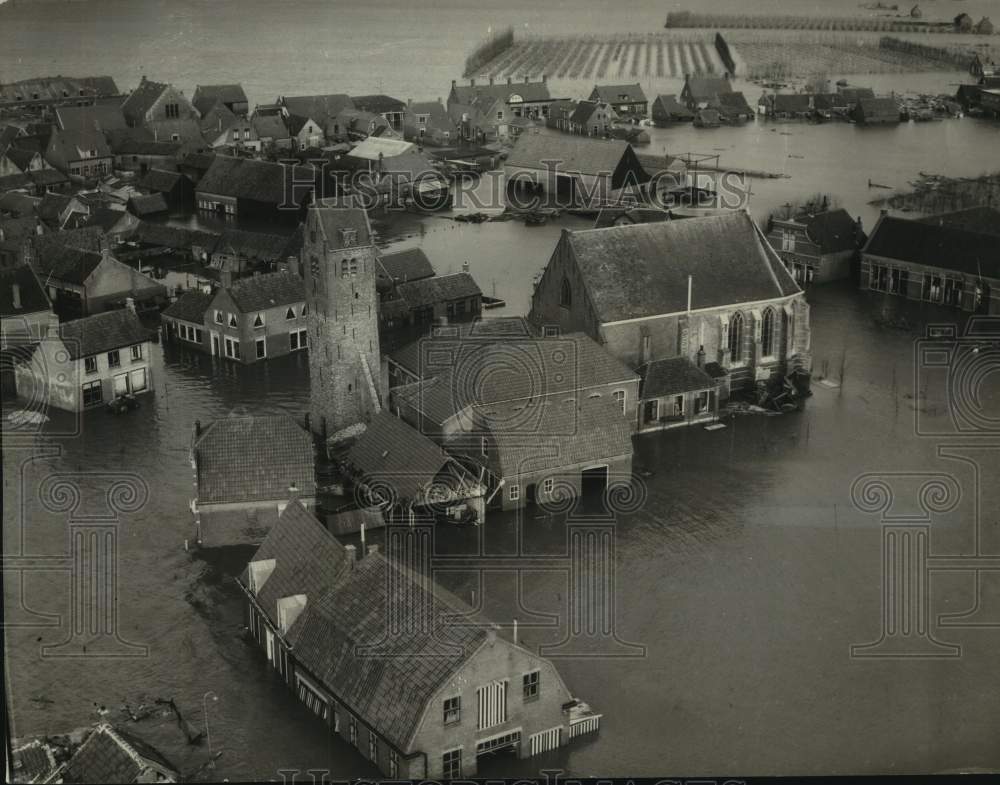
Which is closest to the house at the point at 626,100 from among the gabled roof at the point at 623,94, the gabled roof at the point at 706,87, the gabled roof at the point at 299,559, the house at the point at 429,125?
the gabled roof at the point at 623,94

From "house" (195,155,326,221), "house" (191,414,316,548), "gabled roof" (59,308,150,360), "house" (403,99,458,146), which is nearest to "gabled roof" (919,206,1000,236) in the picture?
"house" (195,155,326,221)

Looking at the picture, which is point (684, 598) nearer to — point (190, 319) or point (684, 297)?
point (684, 297)

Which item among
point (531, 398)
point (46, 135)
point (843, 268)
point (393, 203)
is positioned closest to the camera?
point (531, 398)

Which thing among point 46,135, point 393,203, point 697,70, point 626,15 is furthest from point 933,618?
point 626,15

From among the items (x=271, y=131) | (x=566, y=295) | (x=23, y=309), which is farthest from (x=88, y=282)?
(x=271, y=131)

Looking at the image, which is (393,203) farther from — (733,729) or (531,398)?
(733,729)
